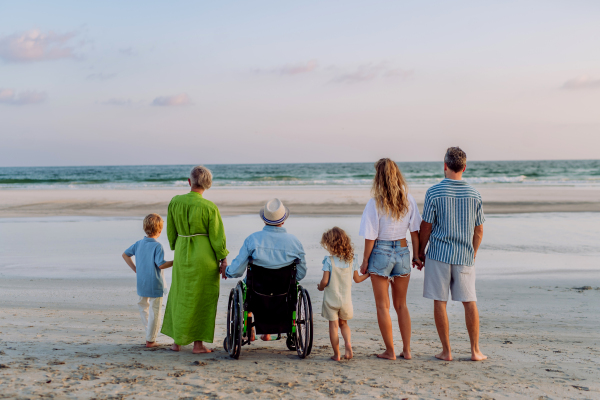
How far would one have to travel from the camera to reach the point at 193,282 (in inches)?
141

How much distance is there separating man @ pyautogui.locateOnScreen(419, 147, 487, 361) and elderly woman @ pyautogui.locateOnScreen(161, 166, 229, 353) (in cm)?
163

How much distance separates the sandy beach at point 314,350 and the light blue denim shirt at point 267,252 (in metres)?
0.70

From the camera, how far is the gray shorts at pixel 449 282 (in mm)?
3461

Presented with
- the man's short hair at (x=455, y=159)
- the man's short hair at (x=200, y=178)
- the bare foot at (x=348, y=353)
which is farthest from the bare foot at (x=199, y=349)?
the man's short hair at (x=455, y=159)

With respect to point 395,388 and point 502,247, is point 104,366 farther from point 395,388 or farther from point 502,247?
point 502,247

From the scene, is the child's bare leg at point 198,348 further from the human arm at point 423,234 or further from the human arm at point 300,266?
the human arm at point 423,234

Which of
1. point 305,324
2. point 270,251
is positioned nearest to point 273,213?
point 270,251

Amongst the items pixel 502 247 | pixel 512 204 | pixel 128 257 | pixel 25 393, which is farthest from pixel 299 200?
pixel 25 393

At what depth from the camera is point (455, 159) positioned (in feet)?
11.5

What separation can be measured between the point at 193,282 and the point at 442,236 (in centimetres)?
192

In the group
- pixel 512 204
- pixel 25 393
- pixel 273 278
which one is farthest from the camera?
pixel 512 204

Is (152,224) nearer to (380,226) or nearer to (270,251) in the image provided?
(270,251)

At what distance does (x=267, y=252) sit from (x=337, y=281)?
563mm

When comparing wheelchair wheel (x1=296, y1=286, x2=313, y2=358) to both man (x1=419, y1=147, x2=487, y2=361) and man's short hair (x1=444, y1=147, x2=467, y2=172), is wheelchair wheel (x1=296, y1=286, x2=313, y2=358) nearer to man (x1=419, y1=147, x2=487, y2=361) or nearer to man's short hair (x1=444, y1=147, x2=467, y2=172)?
man (x1=419, y1=147, x2=487, y2=361)
